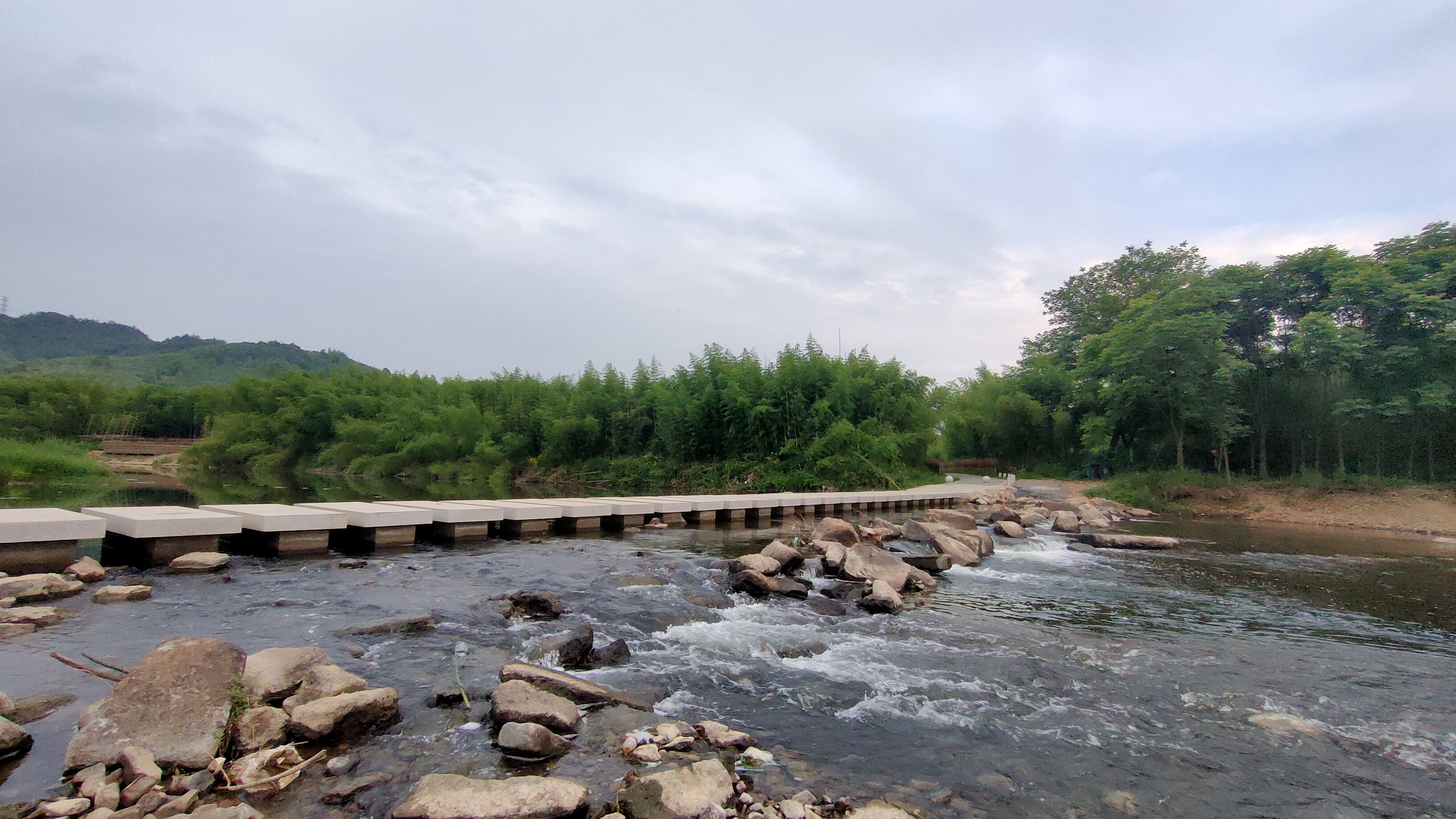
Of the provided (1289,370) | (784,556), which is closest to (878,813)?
(784,556)

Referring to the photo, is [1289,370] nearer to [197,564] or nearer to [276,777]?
[276,777]

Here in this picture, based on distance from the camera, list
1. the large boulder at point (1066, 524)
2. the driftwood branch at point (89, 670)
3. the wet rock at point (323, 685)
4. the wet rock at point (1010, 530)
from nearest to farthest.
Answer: the wet rock at point (323, 685)
the driftwood branch at point (89, 670)
the wet rock at point (1010, 530)
the large boulder at point (1066, 524)

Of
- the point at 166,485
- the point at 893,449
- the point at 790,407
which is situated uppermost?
the point at 790,407

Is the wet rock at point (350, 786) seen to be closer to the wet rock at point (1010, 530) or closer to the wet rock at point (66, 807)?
the wet rock at point (66, 807)

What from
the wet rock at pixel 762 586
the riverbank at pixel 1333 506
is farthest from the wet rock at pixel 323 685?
the riverbank at pixel 1333 506

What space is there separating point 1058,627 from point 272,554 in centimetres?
782

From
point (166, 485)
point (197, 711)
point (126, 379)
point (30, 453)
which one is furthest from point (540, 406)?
point (126, 379)

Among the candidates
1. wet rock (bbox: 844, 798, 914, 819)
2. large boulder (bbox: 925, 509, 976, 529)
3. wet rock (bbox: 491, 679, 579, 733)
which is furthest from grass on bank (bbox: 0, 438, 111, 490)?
wet rock (bbox: 844, 798, 914, 819)

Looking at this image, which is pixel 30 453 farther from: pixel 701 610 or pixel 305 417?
pixel 701 610

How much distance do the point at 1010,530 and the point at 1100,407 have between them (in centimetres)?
1547

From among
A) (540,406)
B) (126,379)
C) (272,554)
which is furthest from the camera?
(126,379)

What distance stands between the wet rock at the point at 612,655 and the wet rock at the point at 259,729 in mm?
1766

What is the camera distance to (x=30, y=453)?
18.1 metres

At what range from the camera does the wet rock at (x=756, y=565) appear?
274 inches
